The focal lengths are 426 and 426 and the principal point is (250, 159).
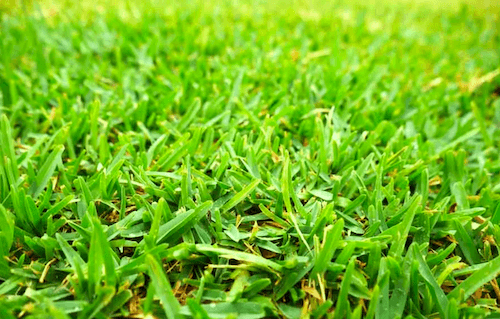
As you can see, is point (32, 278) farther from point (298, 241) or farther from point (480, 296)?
point (480, 296)

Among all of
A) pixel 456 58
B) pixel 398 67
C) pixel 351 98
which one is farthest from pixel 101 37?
pixel 456 58

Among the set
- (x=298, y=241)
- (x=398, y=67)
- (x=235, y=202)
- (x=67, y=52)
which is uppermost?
(x=67, y=52)

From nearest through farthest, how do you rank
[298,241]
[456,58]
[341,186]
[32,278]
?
1. [32,278]
2. [298,241]
3. [341,186]
4. [456,58]

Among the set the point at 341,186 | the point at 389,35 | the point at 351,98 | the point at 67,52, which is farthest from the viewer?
the point at 389,35

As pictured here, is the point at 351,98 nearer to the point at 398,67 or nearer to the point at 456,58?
the point at 398,67

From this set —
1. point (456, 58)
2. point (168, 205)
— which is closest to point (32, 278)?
point (168, 205)

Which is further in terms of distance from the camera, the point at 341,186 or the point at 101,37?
the point at 101,37

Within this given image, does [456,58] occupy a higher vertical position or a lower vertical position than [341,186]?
higher
